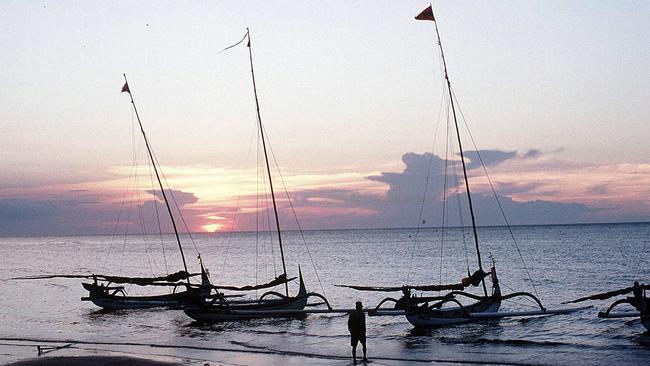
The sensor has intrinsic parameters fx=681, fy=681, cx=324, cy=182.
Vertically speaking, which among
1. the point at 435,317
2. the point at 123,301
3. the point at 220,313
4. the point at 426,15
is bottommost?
the point at 123,301

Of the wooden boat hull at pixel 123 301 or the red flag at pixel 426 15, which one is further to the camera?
the wooden boat hull at pixel 123 301

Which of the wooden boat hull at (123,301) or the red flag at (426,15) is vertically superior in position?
the red flag at (426,15)

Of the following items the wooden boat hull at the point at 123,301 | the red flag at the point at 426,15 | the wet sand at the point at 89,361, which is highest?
the red flag at the point at 426,15

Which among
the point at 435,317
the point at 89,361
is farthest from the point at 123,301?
the point at 89,361

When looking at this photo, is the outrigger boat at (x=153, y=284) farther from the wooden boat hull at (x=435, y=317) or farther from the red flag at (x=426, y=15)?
the red flag at (x=426, y=15)

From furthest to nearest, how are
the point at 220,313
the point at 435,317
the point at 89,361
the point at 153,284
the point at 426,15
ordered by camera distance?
the point at 153,284 < the point at 220,313 < the point at 435,317 < the point at 426,15 < the point at 89,361

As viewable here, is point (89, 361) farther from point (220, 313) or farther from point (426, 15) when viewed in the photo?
point (426, 15)

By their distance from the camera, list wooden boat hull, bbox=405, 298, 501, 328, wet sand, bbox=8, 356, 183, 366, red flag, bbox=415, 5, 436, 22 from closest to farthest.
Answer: wet sand, bbox=8, 356, 183, 366 < red flag, bbox=415, 5, 436, 22 < wooden boat hull, bbox=405, 298, 501, 328

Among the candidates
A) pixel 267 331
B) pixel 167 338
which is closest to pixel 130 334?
pixel 167 338

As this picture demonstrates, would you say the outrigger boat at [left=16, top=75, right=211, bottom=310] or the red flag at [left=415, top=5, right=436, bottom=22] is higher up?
the red flag at [left=415, top=5, right=436, bottom=22]

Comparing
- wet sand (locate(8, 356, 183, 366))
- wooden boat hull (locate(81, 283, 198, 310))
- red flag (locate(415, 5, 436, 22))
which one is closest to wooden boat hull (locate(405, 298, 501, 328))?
wet sand (locate(8, 356, 183, 366))

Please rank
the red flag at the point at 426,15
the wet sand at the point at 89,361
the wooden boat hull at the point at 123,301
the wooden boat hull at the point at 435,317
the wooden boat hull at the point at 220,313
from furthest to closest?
1. the wooden boat hull at the point at 123,301
2. the wooden boat hull at the point at 220,313
3. the wooden boat hull at the point at 435,317
4. the red flag at the point at 426,15
5. the wet sand at the point at 89,361

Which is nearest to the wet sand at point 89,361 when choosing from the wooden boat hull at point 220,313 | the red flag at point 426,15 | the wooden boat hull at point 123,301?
the wooden boat hull at point 220,313

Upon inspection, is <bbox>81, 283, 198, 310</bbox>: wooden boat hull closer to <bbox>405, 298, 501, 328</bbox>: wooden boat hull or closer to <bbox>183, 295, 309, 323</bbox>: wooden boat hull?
<bbox>183, 295, 309, 323</bbox>: wooden boat hull
